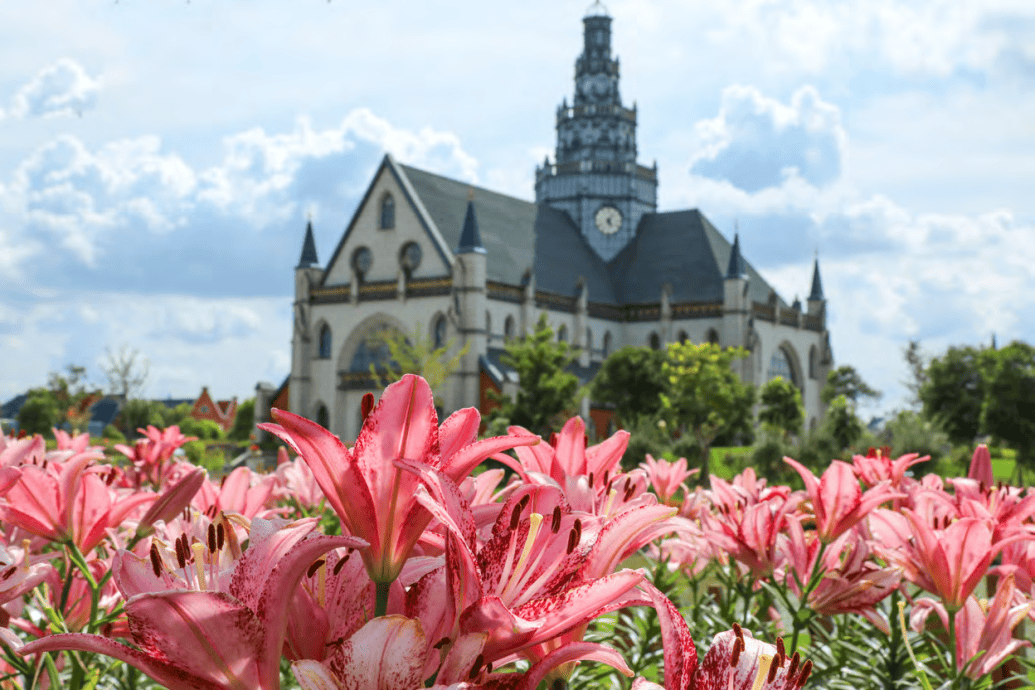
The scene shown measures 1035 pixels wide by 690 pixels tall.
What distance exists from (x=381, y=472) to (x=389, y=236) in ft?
183

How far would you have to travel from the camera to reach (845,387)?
224ft

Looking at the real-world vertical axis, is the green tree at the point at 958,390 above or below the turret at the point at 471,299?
below

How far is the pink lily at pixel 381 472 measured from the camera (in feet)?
4.45

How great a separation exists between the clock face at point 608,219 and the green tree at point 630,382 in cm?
1625

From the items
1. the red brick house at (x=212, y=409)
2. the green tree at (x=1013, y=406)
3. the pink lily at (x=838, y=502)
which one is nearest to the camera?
the pink lily at (x=838, y=502)

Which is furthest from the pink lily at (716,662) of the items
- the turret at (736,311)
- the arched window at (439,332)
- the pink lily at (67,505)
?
the turret at (736,311)

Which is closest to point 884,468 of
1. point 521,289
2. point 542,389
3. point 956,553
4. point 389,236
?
point 956,553

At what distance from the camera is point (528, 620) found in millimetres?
1279

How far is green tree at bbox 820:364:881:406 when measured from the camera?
63688 mm

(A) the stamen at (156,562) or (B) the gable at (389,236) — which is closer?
(A) the stamen at (156,562)

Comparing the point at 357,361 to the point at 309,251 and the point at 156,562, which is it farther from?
the point at 156,562

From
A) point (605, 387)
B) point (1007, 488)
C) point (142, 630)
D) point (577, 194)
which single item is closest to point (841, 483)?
point (1007, 488)

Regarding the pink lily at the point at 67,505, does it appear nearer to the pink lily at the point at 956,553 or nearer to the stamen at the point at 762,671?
the stamen at the point at 762,671

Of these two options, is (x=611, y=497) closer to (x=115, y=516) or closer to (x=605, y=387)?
(x=115, y=516)
